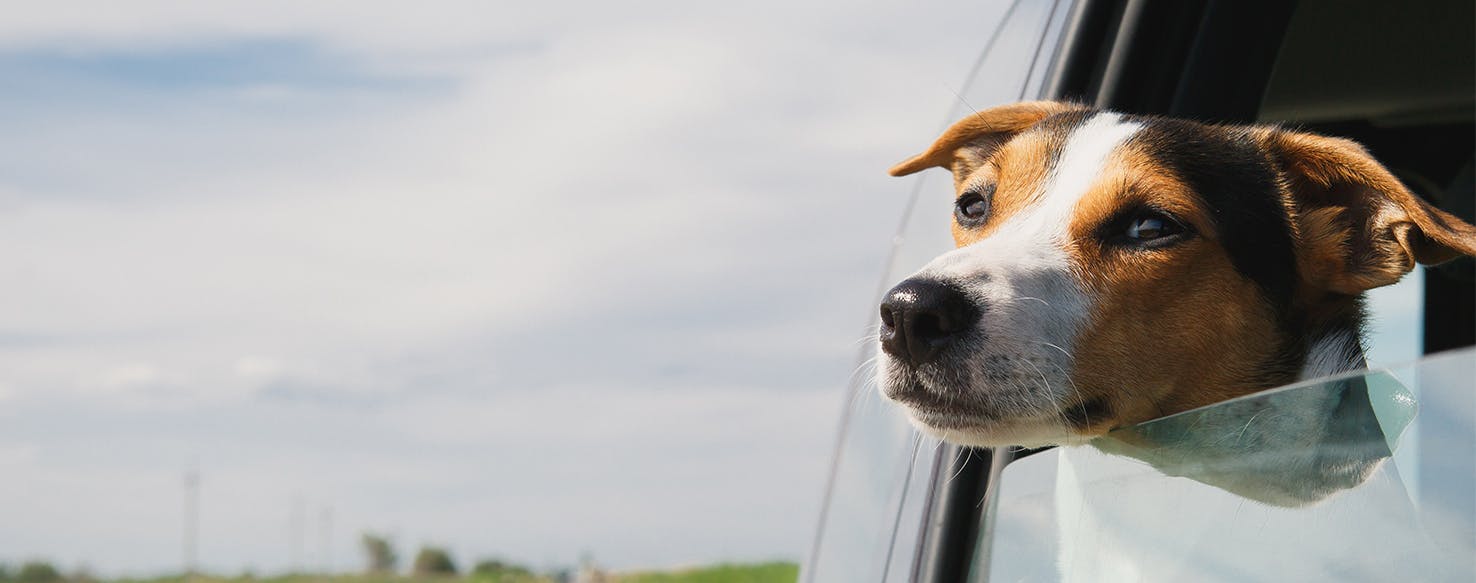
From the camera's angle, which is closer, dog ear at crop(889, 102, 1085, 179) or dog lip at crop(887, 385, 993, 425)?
dog lip at crop(887, 385, 993, 425)

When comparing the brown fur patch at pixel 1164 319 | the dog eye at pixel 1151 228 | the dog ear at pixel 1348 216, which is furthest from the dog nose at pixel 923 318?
the dog ear at pixel 1348 216

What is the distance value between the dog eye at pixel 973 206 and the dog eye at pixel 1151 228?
12.8 inches

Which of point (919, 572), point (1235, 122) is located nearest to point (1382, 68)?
point (1235, 122)

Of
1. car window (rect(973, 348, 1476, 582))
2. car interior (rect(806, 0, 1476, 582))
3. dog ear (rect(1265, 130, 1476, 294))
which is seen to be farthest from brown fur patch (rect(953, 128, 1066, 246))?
car window (rect(973, 348, 1476, 582))

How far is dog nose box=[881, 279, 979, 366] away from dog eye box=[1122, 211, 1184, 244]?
414 millimetres

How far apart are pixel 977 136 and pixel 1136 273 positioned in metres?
0.64

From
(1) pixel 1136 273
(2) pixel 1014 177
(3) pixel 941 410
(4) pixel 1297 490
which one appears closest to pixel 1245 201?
(1) pixel 1136 273

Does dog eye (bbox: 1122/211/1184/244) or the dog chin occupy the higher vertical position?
dog eye (bbox: 1122/211/1184/244)

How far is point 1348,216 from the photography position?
238cm

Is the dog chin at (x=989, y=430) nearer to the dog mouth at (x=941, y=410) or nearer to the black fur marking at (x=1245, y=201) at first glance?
the dog mouth at (x=941, y=410)

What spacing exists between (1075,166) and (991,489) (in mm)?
794

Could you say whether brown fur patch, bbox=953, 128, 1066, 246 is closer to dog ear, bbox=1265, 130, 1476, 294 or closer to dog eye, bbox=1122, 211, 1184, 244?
dog eye, bbox=1122, 211, 1184, 244

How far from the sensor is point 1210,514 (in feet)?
4.57

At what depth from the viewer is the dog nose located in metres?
2.01
